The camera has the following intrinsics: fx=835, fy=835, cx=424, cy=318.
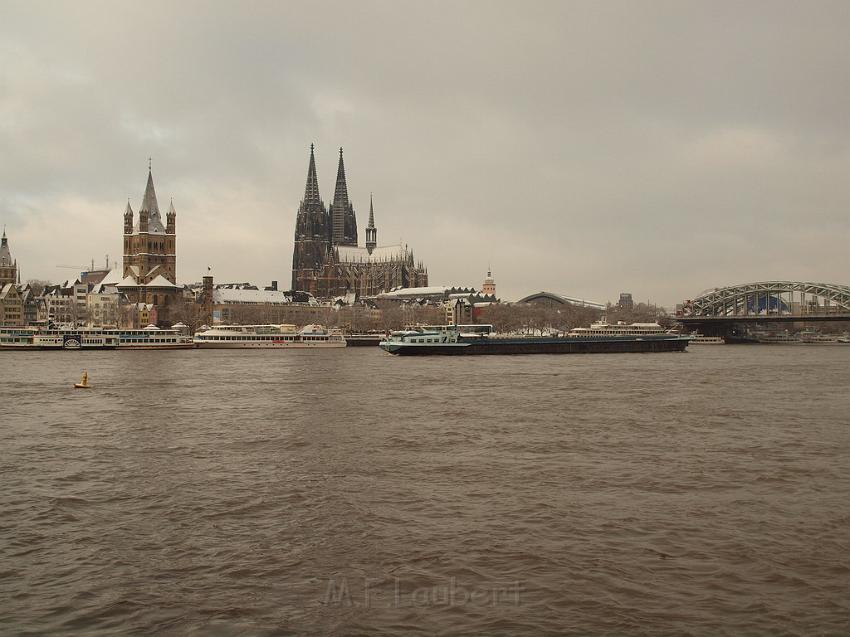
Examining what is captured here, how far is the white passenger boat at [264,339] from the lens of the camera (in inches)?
4427

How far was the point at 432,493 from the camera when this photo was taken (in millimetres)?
17234

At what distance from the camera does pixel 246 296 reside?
181500mm

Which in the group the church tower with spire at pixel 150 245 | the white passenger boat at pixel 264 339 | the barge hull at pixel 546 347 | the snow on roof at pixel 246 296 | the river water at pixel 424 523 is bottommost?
the river water at pixel 424 523

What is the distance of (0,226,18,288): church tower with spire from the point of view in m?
159

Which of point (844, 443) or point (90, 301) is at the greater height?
point (90, 301)

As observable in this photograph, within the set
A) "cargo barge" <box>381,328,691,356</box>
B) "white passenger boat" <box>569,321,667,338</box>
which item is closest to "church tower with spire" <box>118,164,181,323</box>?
"cargo barge" <box>381,328,691,356</box>

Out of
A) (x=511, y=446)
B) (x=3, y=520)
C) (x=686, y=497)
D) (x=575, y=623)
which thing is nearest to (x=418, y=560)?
(x=575, y=623)

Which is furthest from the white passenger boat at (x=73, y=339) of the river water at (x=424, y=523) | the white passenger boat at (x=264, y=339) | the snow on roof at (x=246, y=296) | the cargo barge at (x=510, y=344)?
the river water at (x=424, y=523)

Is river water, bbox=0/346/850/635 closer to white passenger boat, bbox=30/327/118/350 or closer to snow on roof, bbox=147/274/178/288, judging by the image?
white passenger boat, bbox=30/327/118/350

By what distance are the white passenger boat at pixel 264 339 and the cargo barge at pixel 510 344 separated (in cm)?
1720

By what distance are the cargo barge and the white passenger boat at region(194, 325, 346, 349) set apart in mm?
17195

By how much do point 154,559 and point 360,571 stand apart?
126 inches

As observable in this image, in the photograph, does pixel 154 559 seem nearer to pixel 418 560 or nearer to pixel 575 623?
pixel 418 560

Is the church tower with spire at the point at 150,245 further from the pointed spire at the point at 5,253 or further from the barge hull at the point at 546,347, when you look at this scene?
the barge hull at the point at 546,347
